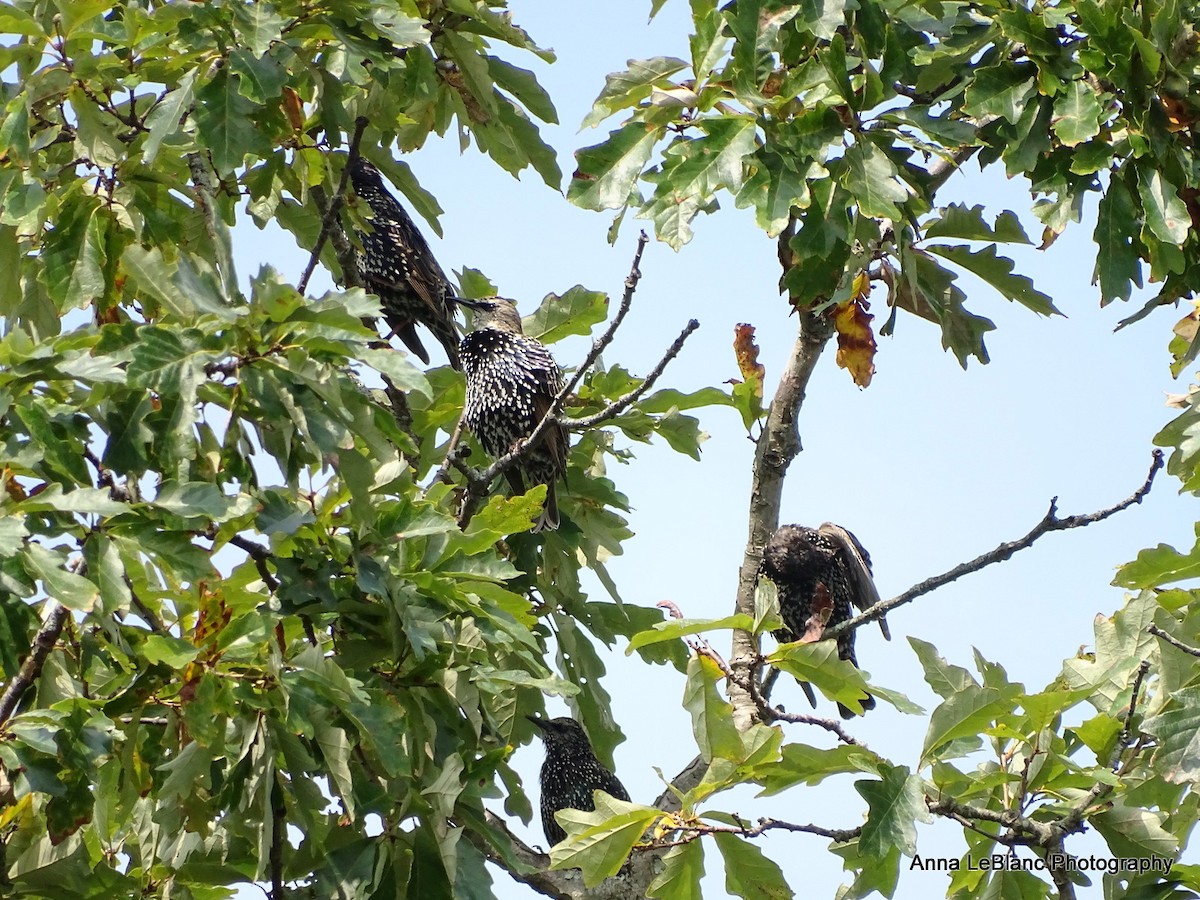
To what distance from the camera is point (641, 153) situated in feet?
9.73

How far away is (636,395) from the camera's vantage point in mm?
3807

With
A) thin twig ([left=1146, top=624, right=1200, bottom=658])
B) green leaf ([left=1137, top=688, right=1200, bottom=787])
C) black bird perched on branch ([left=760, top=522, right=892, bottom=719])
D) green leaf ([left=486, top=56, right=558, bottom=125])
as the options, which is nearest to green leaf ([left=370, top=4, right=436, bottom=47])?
green leaf ([left=486, top=56, right=558, bottom=125])

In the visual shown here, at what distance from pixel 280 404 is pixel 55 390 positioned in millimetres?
472

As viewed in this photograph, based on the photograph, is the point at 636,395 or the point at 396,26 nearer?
the point at 396,26

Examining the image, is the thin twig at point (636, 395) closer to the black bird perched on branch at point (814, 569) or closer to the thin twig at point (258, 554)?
the thin twig at point (258, 554)

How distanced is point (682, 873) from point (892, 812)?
0.56 m

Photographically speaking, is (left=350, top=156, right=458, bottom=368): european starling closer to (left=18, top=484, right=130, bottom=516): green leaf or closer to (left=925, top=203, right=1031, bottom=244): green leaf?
(left=925, top=203, right=1031, bottom=244): green leaf

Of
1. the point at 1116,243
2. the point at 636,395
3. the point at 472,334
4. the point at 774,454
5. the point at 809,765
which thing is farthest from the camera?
the point at 472,334

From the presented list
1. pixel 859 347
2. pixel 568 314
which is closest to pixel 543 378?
pixel 568 314

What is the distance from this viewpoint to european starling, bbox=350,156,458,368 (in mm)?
6188

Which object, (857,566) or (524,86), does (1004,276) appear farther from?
(857,566)

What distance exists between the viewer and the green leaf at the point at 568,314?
4.75 meters

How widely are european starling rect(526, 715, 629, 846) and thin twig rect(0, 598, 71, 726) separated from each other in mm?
3699

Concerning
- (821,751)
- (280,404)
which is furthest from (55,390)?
(821,751)
